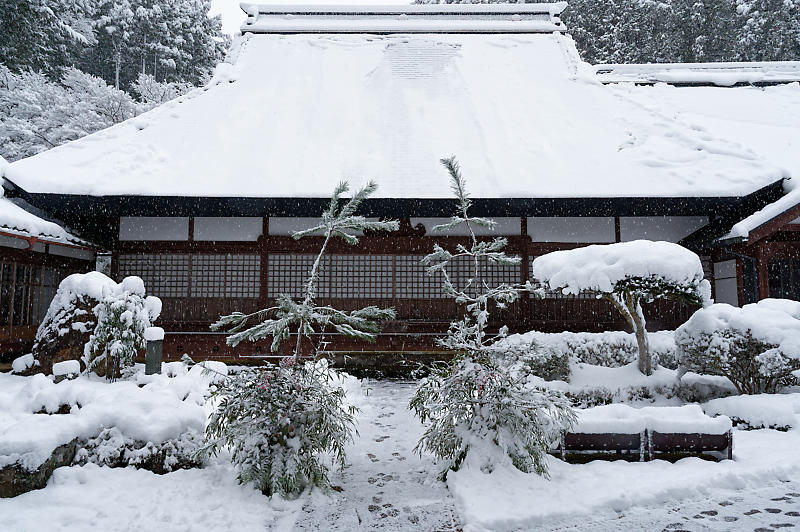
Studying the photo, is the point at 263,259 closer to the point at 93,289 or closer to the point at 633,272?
the point at 93,289

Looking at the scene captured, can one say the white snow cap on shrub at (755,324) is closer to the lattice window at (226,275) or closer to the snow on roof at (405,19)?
the lattice window at (226,275)

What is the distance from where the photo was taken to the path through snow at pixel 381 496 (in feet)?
10.2

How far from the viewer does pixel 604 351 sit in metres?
6.88

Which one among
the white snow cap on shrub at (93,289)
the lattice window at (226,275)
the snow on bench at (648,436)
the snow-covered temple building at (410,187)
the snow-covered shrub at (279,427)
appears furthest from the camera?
the lattice window at (226,275)

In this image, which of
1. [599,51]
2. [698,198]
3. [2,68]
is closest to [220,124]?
[698,198]

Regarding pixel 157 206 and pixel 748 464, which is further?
pixel 157 206

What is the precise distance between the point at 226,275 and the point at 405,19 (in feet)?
34.8

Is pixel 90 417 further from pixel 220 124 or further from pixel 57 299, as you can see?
pixel 220 124

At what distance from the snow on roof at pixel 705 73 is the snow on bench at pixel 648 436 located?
10977mm

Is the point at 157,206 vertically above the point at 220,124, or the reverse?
the point at 220,124

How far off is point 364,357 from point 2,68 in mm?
17534

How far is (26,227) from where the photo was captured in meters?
7.17

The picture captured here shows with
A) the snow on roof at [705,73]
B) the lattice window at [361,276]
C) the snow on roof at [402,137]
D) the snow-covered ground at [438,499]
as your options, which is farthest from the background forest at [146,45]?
the snow-covered ground at [438,499]

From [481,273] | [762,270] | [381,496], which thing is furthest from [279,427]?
[762,270]
